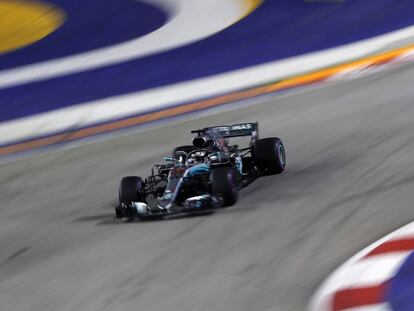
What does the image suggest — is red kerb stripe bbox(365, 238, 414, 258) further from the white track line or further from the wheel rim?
the white track line

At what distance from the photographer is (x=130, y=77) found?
1413 centimetres

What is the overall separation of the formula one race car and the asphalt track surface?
12 centimetres

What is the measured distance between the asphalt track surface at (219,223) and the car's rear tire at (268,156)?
0.34 feet

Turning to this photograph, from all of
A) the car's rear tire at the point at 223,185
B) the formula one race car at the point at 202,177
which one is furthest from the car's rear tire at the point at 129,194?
the car's rear tire at the point at 223,185

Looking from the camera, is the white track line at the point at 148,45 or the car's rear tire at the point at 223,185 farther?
the white track line at the point at 148,45

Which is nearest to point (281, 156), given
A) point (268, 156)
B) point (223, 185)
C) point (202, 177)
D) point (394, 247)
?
point (268, 156)

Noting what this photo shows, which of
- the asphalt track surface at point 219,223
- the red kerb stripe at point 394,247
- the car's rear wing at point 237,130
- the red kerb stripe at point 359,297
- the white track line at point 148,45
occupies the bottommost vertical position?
the red kerb stripe at point 359,297

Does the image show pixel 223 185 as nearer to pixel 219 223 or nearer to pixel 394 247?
pixel 219 223

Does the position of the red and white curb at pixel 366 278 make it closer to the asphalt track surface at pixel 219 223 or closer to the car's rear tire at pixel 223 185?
the asphalt track surface at pixel 219 223

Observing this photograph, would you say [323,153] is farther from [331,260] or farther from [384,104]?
[331,260]

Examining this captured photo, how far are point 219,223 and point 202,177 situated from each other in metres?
0.68

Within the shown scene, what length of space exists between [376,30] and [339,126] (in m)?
4.26

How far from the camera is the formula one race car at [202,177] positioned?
7.88 meters

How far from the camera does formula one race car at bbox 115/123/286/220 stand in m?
7.88
